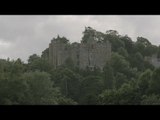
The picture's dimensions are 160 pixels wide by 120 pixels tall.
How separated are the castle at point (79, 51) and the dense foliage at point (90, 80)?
120cm

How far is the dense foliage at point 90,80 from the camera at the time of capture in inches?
1756

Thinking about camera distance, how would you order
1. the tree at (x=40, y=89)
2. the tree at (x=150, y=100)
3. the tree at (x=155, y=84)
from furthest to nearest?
the tree at (x=40, y=89) < the tree at (x=155, y=84) < the tree at (x=150, y=100)

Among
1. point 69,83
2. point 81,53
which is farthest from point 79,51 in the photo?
point 69,83

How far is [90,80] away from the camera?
210 feet

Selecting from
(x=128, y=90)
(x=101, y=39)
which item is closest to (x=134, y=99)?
(x=128, y=90)

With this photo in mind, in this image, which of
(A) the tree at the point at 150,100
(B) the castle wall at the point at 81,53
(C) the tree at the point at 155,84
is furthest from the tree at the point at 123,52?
(A) the tree at the point at 150,100

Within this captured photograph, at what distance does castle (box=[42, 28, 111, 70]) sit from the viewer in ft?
296

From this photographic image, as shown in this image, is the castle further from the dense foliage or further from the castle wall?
the dense foliage

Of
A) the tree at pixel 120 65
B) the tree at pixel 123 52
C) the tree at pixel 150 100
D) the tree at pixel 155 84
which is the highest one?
the tree at pixel 123 52

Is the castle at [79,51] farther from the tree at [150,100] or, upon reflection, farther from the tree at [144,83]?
the tree at [150,100]

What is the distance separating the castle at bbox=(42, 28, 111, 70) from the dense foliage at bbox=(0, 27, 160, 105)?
1.20 meters
